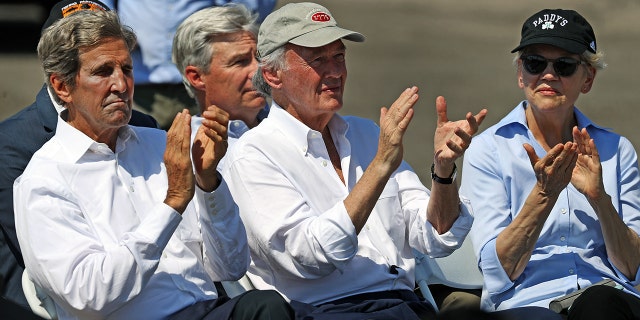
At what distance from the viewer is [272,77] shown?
184 inches

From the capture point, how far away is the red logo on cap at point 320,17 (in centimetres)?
462

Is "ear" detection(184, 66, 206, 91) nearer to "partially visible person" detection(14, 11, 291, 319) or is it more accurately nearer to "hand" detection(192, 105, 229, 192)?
"partially visible person" detection(14, 11, 291, 319)

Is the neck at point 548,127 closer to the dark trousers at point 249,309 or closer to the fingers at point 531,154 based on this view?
the fingers at point 531,154

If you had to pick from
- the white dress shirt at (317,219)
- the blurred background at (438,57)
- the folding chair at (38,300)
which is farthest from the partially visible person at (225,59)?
the blurred background at (438,57)

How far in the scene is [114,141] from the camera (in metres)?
4.50

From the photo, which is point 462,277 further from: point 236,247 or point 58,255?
point 58,255

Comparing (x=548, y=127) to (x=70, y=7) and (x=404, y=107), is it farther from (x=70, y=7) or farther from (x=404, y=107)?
(x=70, y=7)

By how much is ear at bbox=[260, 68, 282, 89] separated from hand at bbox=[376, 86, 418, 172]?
0.50m

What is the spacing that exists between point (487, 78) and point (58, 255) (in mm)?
6577

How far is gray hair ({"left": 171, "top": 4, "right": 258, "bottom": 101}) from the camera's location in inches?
215

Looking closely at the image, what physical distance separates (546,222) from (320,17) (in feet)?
3.44

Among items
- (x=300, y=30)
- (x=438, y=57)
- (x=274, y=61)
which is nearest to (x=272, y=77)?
(x=274, y=61)

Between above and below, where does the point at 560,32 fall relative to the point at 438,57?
above

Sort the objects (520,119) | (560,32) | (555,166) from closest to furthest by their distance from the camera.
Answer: (555,166) → (560,32) → (520,119)
